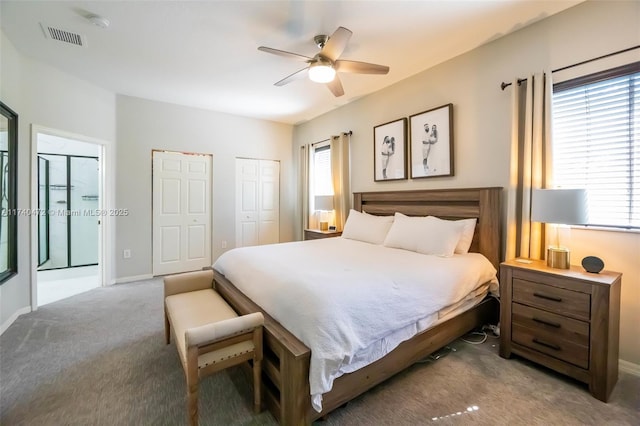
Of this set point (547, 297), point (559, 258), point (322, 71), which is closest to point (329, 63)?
point (322, 71)

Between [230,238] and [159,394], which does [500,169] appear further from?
[230,238]

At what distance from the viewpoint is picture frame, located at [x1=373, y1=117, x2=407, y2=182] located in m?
3.55

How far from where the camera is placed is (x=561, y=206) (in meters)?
1.91

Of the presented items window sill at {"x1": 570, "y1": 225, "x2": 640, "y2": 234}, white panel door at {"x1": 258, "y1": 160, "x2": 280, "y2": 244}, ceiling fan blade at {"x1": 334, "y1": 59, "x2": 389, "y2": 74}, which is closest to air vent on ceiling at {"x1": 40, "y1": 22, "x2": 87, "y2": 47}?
ceiling fan blade at {"x1": 334, "y1": 59, "x2": 389, "y2": 74}

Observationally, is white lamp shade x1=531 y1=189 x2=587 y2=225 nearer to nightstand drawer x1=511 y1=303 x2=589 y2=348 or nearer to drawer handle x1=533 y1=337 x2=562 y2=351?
nightstand drawer x1=511 y1=303 x2=589 y2=348

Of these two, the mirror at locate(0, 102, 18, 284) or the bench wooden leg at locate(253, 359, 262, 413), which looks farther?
the mirror at locate(0, 102, 18, 284)

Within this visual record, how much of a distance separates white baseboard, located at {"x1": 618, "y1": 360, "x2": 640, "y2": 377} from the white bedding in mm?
932

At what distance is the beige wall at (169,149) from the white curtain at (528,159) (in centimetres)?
413

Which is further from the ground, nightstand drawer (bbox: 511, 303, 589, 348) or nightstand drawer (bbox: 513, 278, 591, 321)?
nightstand drawer (bbox: 513, 278, 591, 321)

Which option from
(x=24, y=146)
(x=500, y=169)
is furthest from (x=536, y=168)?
(x=24, y=146)

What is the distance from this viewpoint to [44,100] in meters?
3.16

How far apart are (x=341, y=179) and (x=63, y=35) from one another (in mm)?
3557

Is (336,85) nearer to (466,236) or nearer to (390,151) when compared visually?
(390,151)

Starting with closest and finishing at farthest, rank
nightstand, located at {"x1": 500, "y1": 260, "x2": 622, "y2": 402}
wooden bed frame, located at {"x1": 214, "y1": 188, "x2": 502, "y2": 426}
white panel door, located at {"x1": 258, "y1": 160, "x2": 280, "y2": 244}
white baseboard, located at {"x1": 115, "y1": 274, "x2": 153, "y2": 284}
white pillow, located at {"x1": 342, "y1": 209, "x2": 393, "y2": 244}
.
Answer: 1. wooden bed frame, located at {"x1": 214, "y1": 188, "x2": 502, "y2": 426}
2. nightstand, located at {"x1": 500, "y1": 260, "x2": 622, "y2": 402}
3. white pillow, located at {"x1": 342, "y1": 209, "x2": 393, "y2": 244}
4. white baseboard, located at {"x1": 115, "y1": 274, "x2": 153, "y2": 284}
5. white panel door, located at {"x1": 258, "y1": 160, "x2": 280, "y2": 244}
